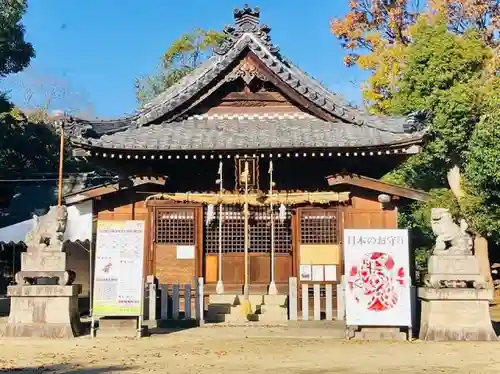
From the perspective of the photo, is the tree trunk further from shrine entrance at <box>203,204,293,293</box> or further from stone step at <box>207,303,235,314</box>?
stone step at <box>207,303,235,314</box>

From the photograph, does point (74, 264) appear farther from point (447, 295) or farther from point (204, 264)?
point (447, 295)

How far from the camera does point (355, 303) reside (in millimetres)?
12312

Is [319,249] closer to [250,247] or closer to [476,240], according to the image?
[250,247]

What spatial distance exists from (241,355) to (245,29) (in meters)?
11.5

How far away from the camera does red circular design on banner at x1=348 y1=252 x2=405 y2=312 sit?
483 inches

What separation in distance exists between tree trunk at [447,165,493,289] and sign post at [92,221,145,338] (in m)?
16.5

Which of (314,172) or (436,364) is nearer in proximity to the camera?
(436,364)

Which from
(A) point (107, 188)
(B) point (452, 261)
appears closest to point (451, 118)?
(B) point (452, 261)

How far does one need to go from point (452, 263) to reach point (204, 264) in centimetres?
661

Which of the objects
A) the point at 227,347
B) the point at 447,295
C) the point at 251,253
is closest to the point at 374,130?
the point at 251,253

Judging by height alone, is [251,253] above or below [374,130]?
below

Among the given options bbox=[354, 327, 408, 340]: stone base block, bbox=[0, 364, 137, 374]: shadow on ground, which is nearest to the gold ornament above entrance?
bbox=[354, 327, 408, 340]: stone base block

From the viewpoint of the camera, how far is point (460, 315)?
40.1 ft

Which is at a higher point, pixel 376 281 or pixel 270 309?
pixel 376 281
